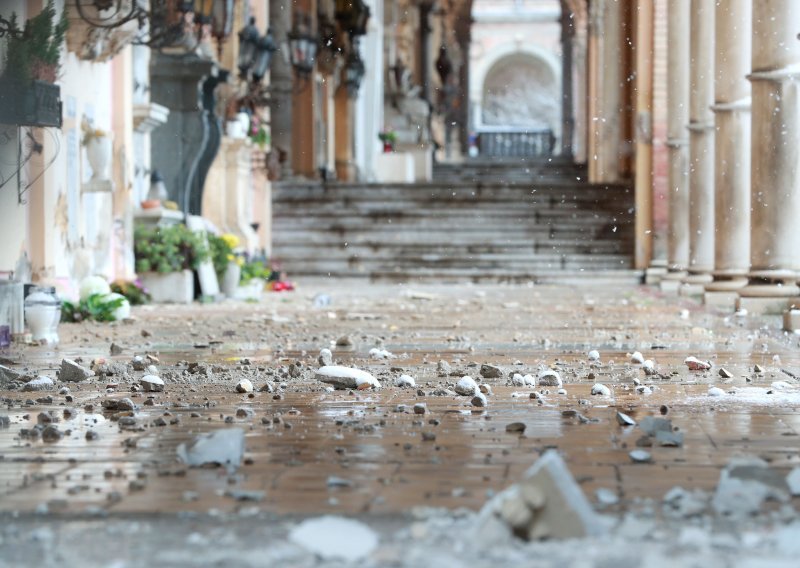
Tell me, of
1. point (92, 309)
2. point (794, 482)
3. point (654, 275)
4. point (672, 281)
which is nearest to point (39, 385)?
point (794, 482)

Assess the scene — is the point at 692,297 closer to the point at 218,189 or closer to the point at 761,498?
the point at 218,189

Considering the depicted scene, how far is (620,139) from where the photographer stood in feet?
78.8

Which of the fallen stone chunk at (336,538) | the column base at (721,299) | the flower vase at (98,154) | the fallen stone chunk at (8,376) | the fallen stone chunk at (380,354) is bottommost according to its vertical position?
the column base at (721,299)

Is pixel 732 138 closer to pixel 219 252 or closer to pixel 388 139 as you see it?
pixel 219 252

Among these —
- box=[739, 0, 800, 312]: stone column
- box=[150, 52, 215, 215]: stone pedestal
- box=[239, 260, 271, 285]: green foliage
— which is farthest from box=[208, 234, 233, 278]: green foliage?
box=[739, 0, 800, 312]: stone column

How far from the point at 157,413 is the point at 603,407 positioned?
51.8 inches

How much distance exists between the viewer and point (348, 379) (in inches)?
202

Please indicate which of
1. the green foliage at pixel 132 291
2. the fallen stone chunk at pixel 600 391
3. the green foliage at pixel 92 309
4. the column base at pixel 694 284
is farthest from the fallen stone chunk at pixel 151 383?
the column base at pixel 694 284

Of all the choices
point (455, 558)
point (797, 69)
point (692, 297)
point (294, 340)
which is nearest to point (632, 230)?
point (692, 297)

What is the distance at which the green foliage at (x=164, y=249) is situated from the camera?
492 inches

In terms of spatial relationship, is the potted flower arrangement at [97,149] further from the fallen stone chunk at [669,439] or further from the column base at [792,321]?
the fallen stone chunk at [669,439]

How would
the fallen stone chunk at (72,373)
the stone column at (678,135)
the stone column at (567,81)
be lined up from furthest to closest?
the stone column at (567,81) → the stone column at (678,135) → the fallen stone chunk at (72,373)

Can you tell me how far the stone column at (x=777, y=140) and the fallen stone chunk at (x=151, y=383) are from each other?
19.1ft

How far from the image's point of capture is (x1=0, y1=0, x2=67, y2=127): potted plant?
322 inches
